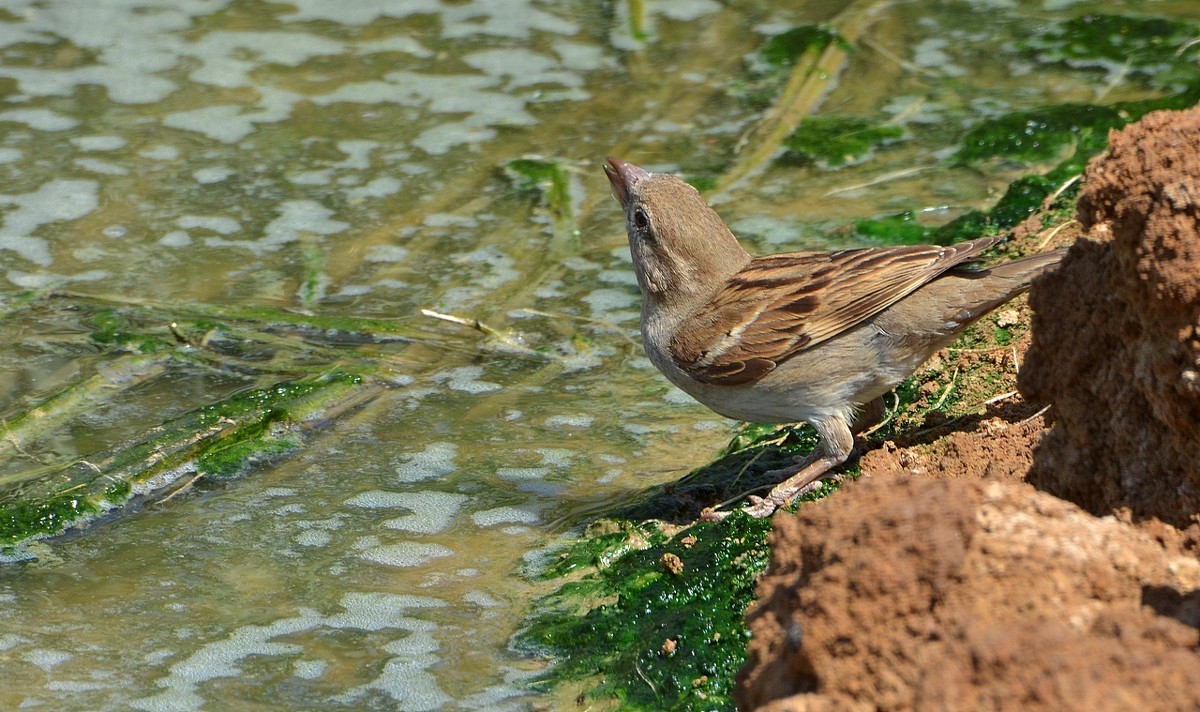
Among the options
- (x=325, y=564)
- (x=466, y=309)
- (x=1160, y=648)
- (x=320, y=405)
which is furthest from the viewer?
(x=466, y=309)

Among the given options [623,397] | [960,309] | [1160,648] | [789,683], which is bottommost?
[623,397]

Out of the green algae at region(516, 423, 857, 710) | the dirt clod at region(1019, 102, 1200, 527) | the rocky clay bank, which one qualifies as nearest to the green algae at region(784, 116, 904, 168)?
the green algae at region(516, 423, 857, 710)

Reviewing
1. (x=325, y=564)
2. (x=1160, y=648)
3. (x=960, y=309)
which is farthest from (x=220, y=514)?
(x=1160, y=648)

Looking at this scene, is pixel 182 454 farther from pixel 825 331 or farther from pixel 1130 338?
pixel 1130 338

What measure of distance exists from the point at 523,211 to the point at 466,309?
1178 millimetres

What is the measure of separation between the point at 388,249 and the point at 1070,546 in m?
5.39

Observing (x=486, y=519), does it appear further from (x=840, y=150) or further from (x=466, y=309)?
(x=840, y=150)

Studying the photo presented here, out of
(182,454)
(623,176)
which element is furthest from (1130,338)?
(182,454)

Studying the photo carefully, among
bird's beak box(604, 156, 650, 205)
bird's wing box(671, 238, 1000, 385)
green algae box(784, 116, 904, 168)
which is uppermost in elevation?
bird's beak box(604, 156, 650, 205)

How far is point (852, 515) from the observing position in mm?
2529

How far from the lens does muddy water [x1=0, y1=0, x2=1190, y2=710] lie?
4184 mm

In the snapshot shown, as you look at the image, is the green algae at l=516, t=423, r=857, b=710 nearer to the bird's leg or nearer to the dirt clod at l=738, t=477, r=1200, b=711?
the bird's leg

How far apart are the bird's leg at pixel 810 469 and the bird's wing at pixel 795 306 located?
303mm

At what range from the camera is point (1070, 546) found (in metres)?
2.46
